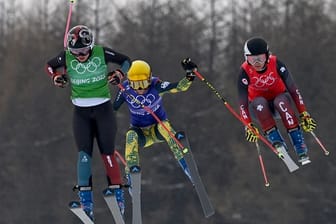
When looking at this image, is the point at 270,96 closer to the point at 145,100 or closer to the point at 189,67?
the point at 189,67

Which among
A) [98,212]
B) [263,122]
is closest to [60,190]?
[98,212]

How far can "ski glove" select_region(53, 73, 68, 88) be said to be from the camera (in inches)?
479

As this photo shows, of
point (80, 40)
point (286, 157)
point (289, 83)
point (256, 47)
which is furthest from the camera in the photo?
point (286, 157)

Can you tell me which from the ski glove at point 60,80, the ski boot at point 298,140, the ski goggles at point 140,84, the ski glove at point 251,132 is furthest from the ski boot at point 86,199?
the ski boot at point 298,140

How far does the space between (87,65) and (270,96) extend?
8.83 ft

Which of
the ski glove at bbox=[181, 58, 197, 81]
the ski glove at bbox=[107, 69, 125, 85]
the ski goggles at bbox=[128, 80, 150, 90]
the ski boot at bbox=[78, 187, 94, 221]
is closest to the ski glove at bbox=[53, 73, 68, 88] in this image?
the ski glove at bbox=[107, 69, 125, 85]

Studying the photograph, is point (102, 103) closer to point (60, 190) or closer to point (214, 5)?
point (60, 190)

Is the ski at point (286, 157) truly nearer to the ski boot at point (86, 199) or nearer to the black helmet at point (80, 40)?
the ski boot at point (86, 199)

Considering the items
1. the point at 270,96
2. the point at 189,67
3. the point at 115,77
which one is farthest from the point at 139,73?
the point at 270,96

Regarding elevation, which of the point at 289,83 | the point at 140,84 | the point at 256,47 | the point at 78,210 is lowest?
the point at 78,210

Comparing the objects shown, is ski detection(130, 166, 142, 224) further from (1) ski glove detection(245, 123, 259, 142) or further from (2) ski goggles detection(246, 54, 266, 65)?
(2) ski goggles detection(246, 54, 266, 65)

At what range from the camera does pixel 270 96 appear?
13.5m

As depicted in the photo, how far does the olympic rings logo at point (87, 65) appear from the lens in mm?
12117

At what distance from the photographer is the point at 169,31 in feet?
137
